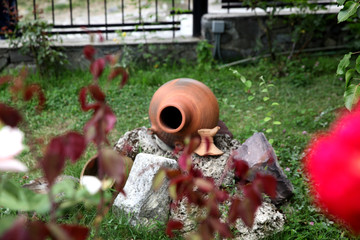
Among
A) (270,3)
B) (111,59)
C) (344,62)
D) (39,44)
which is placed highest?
(270,3)

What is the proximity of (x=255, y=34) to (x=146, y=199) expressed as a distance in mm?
3663

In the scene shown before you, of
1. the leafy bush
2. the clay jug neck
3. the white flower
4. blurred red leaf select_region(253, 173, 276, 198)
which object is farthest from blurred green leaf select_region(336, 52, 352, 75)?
the leafy bush

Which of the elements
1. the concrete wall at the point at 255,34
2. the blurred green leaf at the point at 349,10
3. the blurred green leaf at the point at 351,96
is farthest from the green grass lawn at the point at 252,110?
the blurred green leaf at the point at 349,10

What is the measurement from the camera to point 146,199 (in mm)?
2396

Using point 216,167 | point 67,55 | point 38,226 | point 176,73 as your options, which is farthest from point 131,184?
point 67,55

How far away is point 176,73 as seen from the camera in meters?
5.17

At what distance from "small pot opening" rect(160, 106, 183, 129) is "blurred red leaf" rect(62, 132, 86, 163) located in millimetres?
2108

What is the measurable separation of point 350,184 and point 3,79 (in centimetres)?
71

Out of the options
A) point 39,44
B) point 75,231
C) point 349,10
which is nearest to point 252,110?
point 349,10

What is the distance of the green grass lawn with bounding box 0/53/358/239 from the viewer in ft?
7.96

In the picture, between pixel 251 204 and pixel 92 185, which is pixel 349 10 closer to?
pixel 251 204

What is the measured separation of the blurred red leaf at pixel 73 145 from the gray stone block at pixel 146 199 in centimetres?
167

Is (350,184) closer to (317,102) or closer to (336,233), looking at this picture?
(336,233)

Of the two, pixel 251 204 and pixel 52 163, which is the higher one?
pixel 52 163
